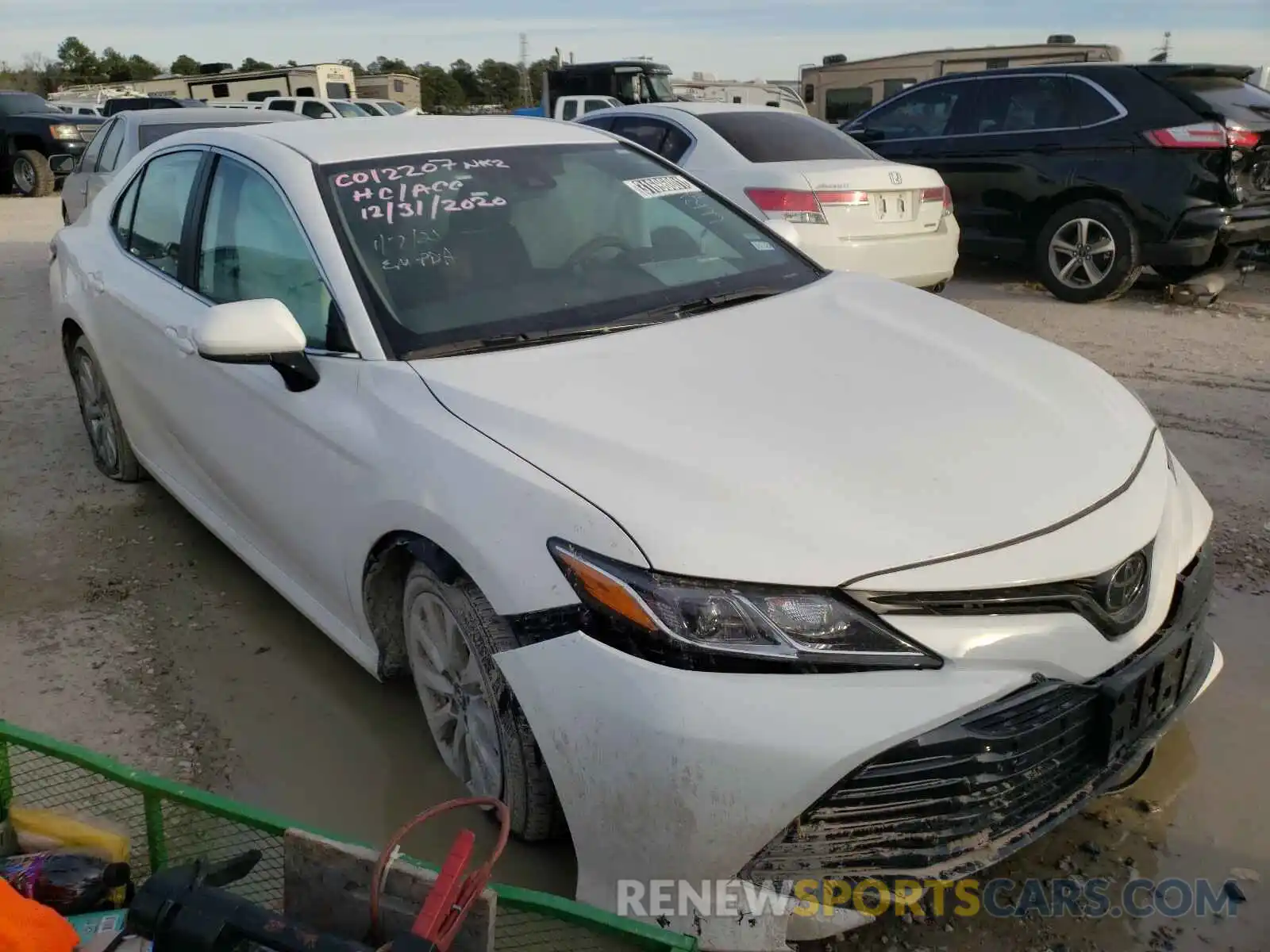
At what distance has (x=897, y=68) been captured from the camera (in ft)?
64.4

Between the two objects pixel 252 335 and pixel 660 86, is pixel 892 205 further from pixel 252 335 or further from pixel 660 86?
pixel 660 86

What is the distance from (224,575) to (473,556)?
6.92 ft

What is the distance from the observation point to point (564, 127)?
3707 mm

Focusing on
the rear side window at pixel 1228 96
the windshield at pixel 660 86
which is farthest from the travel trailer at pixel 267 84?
the rear side window at pixel 1228 96

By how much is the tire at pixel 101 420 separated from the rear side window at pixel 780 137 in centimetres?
428

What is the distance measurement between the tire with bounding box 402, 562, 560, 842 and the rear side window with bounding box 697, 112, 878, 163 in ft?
17.5

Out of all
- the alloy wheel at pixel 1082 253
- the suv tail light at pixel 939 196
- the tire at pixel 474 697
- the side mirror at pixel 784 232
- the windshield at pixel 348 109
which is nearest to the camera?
the tire at pixel 474 697

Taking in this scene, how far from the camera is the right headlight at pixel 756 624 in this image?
1908 millimetres

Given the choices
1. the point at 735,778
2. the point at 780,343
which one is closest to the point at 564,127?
the point at 780,343

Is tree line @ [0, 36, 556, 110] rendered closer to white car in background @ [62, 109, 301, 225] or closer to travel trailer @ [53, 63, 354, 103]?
travel trailer @ [53, 63, 354, 103]

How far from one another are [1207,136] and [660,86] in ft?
52.9

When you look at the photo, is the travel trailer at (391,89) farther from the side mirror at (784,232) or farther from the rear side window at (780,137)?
the side mirror at (784,232)

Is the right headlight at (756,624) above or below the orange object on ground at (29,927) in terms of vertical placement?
above

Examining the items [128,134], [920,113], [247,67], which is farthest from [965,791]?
[247,67]
